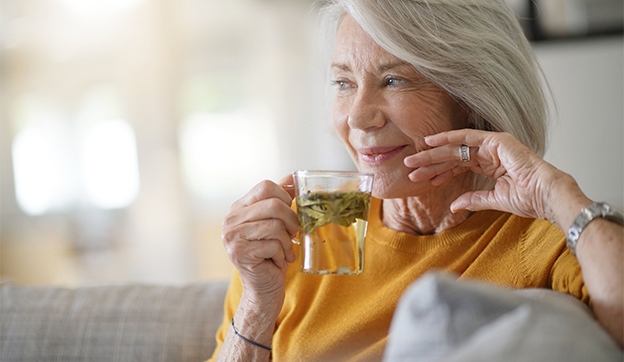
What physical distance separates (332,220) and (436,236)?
43 cm

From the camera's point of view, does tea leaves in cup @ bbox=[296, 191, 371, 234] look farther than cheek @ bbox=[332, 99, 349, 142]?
No

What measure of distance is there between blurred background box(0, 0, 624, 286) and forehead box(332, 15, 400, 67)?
3.78 meters

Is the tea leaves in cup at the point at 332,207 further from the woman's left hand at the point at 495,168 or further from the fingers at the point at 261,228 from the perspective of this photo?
the woman's left hand at the point at 495,168

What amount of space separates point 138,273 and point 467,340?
212 inches

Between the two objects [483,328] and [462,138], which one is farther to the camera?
[462,138]

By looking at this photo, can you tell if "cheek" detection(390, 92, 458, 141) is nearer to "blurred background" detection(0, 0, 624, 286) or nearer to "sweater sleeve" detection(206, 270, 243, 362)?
"sweater sleeve" detection(206, 270, 243, 362)

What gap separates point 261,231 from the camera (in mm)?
1063

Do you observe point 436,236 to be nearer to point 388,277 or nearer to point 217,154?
point 388,277

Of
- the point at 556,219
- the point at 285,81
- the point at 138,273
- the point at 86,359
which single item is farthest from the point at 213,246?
the point at 556,219

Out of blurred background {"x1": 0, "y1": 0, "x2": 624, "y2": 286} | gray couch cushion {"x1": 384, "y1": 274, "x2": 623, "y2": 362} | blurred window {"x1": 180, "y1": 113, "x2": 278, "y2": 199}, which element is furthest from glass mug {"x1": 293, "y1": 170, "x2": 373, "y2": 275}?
blurred window {"x1": 180, "y1": 113, "x2": 278, "y2": 199}

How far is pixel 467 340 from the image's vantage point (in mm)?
632

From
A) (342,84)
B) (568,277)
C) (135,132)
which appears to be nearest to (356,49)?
(342,84)

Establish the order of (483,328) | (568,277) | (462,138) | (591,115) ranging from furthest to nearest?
(591,115) → (462,138) → (568,277) → (483,328)

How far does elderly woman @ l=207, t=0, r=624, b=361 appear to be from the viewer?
1110mm
